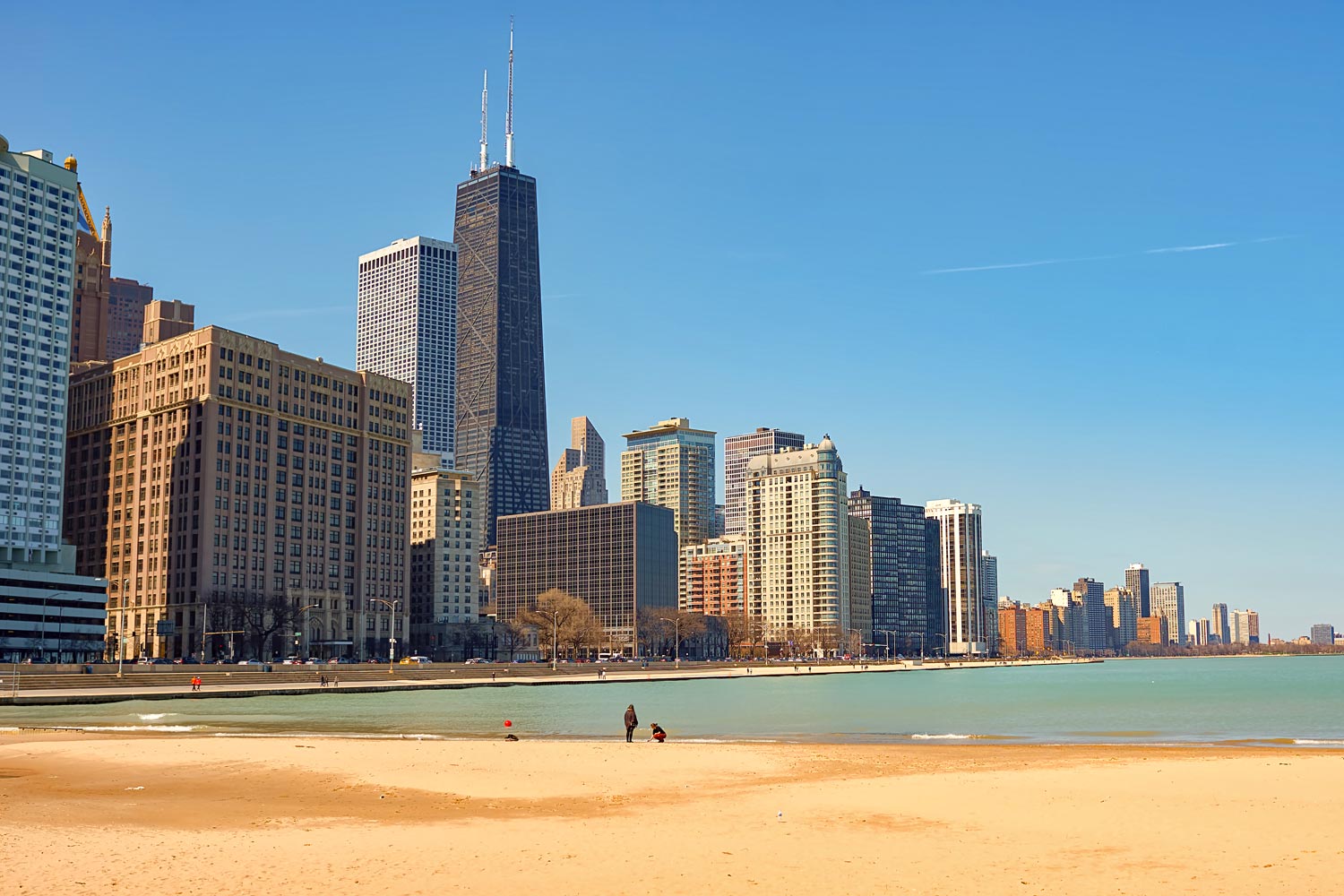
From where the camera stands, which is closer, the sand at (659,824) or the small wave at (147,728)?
the sand at (659,824)

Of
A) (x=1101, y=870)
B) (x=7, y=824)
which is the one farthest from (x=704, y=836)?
(x=7, y=824)

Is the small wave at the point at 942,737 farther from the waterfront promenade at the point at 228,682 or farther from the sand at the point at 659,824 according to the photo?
the waterfront promenade at the point at 228,682

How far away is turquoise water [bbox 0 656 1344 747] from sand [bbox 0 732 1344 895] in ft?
72.2

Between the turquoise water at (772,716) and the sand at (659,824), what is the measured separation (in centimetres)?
2202

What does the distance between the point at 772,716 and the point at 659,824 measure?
2672 inches

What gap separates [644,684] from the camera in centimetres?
18938

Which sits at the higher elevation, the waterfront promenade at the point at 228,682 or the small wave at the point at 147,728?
the small wave at the point at 147,728

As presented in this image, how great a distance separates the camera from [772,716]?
98.1m

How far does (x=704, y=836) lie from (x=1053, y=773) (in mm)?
20966

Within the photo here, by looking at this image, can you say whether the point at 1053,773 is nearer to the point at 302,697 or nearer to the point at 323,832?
the point at 323,832

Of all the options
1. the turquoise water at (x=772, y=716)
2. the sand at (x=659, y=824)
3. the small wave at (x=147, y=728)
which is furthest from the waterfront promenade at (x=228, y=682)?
the sand at (x=659, y=824)

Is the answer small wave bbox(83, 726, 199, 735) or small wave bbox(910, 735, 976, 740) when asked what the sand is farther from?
small wave bbox(83, 726, 199, 735)

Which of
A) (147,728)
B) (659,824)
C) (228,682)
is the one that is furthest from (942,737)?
(228,682)

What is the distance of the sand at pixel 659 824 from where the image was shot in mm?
24391
